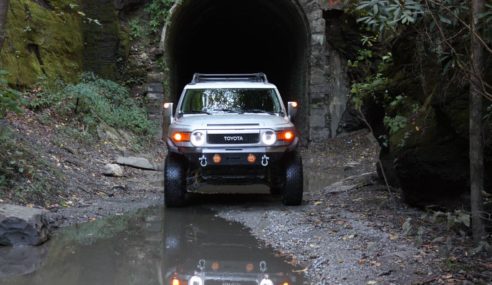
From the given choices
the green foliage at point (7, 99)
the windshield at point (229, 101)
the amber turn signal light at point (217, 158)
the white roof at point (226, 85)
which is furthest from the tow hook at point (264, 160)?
the green foliage at point (7, 99)

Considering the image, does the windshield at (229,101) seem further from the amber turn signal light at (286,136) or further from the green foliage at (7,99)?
the green foliage at (7,99)

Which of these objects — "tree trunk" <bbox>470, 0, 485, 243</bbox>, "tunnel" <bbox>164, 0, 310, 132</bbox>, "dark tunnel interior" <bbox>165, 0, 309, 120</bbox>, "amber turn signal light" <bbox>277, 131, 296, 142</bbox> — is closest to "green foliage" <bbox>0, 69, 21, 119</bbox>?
"amber turn signal light" <bbox>277, 131, 296, 142</bbox>

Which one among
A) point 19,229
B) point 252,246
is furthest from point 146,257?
point 19,229

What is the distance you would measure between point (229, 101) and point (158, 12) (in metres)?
9.08

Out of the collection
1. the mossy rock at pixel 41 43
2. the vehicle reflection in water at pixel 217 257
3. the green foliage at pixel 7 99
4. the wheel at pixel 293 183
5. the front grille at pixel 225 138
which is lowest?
the vehicle reflection in water at pixel 217 257

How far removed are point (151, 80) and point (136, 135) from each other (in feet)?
8.42

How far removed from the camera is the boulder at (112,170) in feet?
35.1

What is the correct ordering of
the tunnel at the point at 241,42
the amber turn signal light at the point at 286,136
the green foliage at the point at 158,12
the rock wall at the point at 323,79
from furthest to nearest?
the tunnel at the point at 241,42 < the rock wall at the point at 323,79 < the green foliage at the point at 158,12 < the amber turn signal light at the point at 286,136

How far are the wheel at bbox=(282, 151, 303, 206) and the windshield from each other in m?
1.15

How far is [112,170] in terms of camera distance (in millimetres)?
10773

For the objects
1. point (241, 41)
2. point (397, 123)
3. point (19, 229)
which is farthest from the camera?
point (241, 41)

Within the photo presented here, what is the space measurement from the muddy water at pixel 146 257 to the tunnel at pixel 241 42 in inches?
438

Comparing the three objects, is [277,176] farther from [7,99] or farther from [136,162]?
[136,162]

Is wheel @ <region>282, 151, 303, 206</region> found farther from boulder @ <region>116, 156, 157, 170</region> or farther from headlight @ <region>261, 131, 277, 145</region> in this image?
boulder @ <region>116, 156, 157, 170</region>
